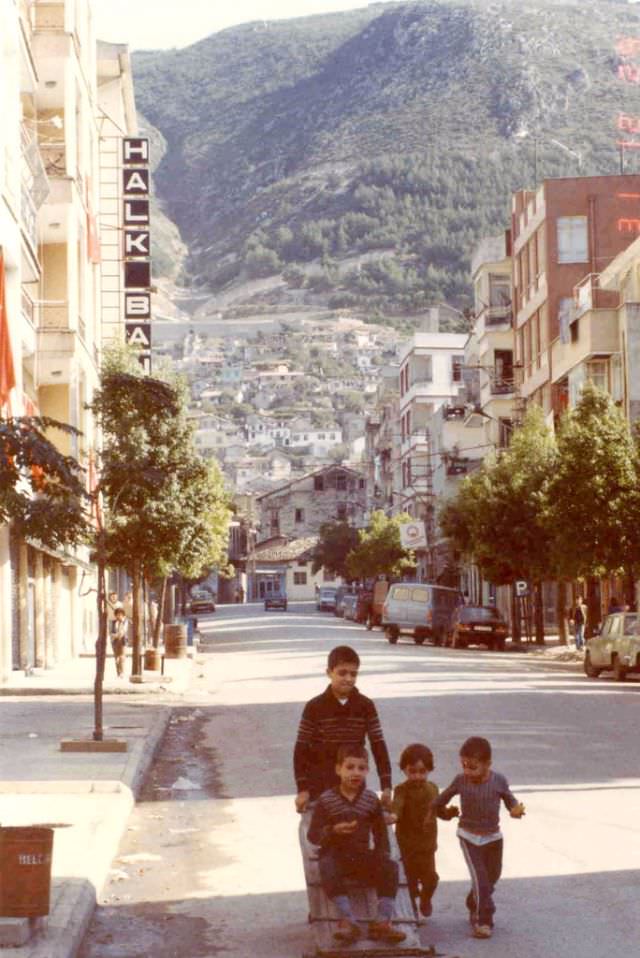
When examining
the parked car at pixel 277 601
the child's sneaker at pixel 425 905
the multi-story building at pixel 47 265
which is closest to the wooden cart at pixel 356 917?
the child's sneaker at pixel 425 905

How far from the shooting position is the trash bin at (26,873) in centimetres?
926

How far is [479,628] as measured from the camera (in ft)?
194

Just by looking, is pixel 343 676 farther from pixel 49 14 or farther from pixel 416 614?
pixel 416 614

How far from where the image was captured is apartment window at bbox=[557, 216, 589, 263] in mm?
75375

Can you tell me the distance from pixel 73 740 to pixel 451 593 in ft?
142

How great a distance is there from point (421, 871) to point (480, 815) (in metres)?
0.44

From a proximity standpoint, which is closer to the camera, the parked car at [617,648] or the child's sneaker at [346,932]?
the child's sneaker at [346,932]

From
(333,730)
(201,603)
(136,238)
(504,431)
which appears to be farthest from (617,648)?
(201,603)

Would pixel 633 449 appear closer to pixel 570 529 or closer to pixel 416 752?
pixel 570 529

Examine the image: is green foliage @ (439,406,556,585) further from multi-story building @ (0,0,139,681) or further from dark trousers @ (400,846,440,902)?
dark trousers @ (400,846,440,902)

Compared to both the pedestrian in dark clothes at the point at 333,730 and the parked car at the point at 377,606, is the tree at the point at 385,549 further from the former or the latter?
the pedestrian in dark clothes at the point at 333,730

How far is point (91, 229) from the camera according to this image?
52344 mm

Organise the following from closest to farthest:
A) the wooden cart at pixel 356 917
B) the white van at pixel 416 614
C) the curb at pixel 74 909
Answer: the curb at pixel 74 909, the wooden cart at pixel 356 917, the white van at pixel 416 614

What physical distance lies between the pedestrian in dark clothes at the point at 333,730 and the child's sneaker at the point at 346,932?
800 millimetres
